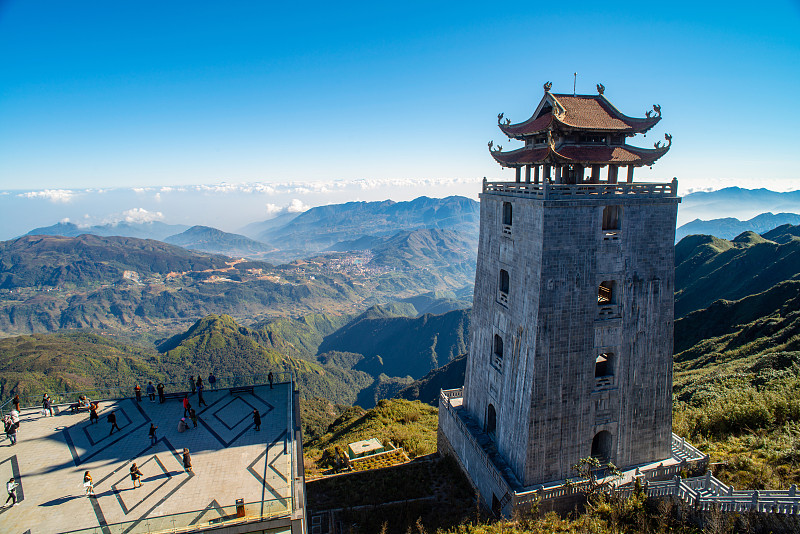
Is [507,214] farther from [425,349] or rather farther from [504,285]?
[425,349]

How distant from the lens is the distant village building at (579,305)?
18.2 m

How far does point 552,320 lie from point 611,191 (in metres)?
6.33

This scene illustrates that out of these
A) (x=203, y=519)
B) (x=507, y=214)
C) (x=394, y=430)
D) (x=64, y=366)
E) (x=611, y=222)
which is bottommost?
(x=64, y=366)

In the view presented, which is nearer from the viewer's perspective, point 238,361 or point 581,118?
point 581,118

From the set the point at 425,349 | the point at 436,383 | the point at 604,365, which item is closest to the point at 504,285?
the point at 604,365

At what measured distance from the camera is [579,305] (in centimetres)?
1862

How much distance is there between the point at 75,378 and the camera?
102 metres

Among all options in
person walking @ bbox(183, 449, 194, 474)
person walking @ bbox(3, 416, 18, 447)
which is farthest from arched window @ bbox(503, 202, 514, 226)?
person walking @ bbox(3, 416, 18, 447)

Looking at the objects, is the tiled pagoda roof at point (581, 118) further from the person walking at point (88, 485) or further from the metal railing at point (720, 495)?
the person walking at point (88, 485)

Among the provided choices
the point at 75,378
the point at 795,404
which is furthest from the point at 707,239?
the point at 75,378

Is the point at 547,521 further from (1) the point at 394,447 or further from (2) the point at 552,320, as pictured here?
(1) the point at 394,447

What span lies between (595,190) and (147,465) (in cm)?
2306

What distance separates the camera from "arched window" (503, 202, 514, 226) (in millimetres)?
21250

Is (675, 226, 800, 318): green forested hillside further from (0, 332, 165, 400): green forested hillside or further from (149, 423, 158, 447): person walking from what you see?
(0, 332, 165, 400): green forested hillside
